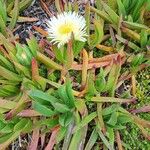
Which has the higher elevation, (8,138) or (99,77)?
(99,77)

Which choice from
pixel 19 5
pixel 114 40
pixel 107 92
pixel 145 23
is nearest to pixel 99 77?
pixel 107 92

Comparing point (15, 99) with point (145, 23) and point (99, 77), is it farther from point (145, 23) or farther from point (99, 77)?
point (145, 23)

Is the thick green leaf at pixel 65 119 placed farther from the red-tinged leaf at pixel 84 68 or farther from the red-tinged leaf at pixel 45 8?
the red-tinged leaf at pixel 45 8

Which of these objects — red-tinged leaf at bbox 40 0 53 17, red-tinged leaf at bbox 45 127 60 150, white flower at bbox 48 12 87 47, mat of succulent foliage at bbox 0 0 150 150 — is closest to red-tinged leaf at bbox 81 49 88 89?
mat of succulent foliage at bbox 0 0 150 150

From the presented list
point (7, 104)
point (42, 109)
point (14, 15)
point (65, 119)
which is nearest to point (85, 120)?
point (65, 119)

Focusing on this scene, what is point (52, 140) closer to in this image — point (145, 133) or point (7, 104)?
Result: point (7, 104)

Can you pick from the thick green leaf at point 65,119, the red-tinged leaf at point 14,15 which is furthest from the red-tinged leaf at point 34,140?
the red-tinged leaf at point 14,15

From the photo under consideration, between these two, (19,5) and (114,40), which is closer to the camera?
(114,40)

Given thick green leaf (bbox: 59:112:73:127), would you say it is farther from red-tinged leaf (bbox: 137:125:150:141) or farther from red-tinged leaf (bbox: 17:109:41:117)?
red-tinged leaf (bbox: 137:125:150:141)
